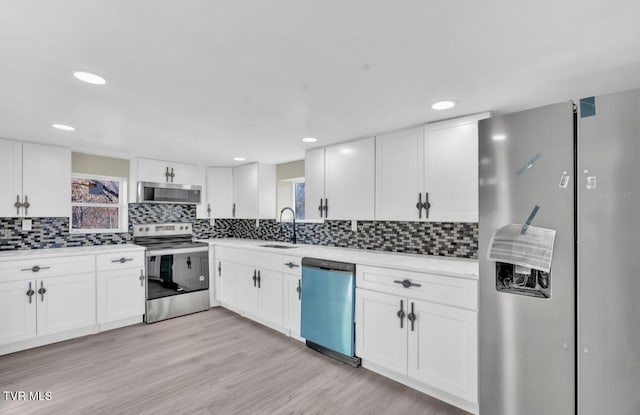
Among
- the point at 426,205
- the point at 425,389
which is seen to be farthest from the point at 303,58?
the point at 425,389

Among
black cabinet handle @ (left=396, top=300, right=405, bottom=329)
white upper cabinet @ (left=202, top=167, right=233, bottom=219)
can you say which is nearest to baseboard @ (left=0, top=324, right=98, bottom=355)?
white upper cabinet @ (left=202, top=167, right=233, bottom=219)

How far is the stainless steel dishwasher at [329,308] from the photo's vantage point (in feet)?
8.80

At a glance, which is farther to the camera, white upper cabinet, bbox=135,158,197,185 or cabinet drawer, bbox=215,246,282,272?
white upper cabinet, bbox=135,158,197,185

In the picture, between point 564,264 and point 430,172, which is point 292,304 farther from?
point 564,264

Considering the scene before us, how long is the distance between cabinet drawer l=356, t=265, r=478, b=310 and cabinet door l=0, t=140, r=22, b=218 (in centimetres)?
374

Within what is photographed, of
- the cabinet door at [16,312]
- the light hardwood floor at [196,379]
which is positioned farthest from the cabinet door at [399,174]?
the cabinet door at [16,312]

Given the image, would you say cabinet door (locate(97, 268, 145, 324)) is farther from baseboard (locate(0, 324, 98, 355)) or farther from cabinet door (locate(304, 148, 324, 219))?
cabinet door (locate(304, 148, 324, 219))

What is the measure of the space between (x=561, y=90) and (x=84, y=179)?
16.8ft

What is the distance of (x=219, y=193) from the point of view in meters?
4.84

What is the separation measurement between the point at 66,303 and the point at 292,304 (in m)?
2.47

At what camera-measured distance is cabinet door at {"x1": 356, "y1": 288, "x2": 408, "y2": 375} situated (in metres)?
2.35

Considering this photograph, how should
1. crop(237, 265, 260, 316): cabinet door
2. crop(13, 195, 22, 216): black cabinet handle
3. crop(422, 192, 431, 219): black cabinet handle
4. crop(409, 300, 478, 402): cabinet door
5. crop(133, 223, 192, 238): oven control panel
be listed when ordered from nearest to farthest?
crop(409, 300, 478, 402): cabinet door
crop(422, 192, 431, 219): black cabinet handle
crop(13, 195, 22, 216): black cabinet handle
crop(237, 265, 260, 316): cabinet door
crop(133, 223, 192, 238): oven control panel

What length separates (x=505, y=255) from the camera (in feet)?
5.28

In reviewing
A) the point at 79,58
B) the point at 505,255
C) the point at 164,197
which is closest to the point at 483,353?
the point at 505,255
